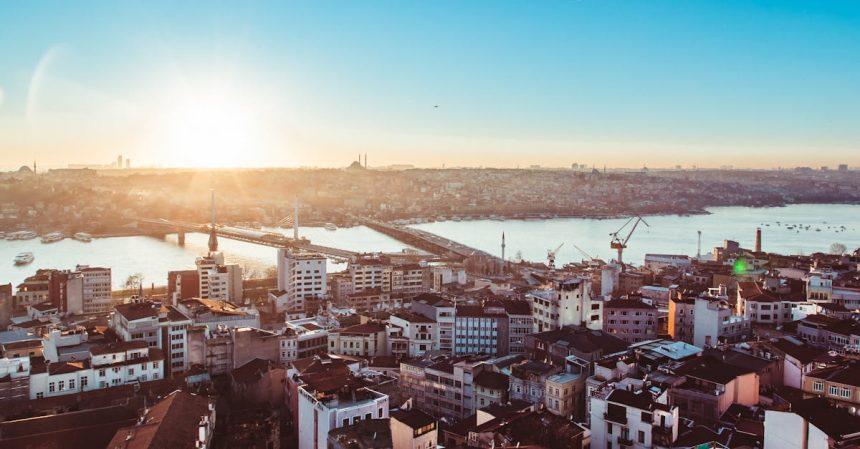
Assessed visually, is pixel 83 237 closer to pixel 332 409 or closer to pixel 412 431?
pixel 332 409

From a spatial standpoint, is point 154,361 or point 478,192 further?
point 478,192

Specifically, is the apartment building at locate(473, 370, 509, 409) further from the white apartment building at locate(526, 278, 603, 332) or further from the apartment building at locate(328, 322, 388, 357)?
the apartment building at locate(328, 322, 388, 357)

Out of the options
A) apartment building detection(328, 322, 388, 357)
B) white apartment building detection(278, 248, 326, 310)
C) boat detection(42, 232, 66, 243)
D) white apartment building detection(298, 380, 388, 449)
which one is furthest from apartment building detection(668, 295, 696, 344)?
boat detection(42, 232, 66, 243)

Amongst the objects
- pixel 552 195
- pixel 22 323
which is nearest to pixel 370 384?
pixel 22 323

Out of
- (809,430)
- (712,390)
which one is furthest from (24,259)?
(809,430)

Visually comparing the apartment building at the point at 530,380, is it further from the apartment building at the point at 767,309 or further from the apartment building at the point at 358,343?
the apartment building at the point at 767,309

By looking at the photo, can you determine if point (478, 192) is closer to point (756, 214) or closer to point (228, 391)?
point (756, 214)
